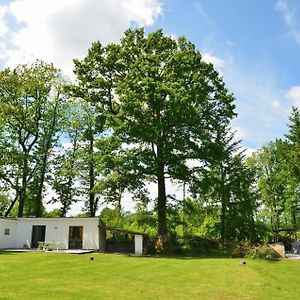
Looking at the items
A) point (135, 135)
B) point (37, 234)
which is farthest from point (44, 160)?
point (135, 135)

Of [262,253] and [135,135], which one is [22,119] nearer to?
[135,135]

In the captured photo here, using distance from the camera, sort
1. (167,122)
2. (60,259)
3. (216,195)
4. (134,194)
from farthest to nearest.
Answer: (216,195), (134,194), (167,122), (60,259)

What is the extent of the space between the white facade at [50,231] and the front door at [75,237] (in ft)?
0.53

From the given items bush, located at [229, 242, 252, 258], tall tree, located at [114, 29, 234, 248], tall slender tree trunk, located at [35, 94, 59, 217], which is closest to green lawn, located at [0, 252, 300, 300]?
bush, located at [229, 242, 252, 258]

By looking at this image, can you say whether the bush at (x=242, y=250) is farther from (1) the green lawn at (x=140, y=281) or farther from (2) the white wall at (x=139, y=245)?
(2) the white wall at (x=139, y=245)

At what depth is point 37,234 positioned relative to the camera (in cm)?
3128

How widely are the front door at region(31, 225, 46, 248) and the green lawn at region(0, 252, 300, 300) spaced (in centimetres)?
1107

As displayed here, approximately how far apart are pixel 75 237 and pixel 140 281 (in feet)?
55.6

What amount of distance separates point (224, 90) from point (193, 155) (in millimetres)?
6465

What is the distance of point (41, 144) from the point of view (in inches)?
1582

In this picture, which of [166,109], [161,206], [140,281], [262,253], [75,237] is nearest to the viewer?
[140,281]

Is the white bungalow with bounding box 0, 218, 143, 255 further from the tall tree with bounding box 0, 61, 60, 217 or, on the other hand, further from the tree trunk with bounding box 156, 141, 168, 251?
the tall tree with bounding box 0, 61, 60, 217

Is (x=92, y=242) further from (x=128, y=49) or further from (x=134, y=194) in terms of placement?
(x=128, y=49)

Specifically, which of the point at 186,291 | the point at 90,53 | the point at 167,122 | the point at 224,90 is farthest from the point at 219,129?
the point at 186,291
